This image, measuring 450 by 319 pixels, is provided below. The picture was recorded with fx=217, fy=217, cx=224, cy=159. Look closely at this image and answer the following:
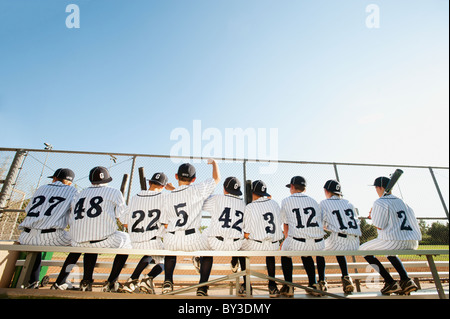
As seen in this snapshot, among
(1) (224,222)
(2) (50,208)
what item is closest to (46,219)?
(2) (50,208)

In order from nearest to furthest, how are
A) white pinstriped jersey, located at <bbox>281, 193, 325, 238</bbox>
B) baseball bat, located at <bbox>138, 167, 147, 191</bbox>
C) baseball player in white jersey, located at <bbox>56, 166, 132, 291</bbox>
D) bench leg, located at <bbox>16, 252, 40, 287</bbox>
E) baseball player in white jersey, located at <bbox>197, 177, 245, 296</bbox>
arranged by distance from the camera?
bench leg, located at <bbox>16, 252, 40, 287</bbox> → baseball player in white jersey, located at <bbox>56, 166, 132, 291</bbox> → baseball player in white jersey, located at <bbox>197, 177, 245, 296</bbox> → white pinstriped jersey, located at <bbox>281, 193, 325, 238</bbox> → baseball bat, located at <bbox>138, 167, 147, 191</bbox>

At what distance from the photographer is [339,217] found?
3484mm

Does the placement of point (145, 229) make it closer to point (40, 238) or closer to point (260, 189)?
point (40, 238)

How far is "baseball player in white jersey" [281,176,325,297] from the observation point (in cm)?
312

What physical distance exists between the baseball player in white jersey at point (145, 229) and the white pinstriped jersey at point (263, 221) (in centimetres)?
128

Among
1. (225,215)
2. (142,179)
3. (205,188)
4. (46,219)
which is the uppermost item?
(142,179)

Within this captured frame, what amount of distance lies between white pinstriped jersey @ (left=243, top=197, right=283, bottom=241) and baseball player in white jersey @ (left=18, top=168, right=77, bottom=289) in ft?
8.60

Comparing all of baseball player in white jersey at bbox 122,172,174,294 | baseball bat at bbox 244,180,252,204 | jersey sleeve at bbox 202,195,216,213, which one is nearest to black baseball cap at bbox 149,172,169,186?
baseball player in white jersey at bbox 122,172,174,294

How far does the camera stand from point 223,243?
2.97 meters

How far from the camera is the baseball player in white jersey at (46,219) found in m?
2.92

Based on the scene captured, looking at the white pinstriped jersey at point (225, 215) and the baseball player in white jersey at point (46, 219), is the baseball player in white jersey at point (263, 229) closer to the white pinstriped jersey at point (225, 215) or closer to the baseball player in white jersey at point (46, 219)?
the white pinstriped jersey at point (225, 215)

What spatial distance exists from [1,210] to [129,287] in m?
3.80

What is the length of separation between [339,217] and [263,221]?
1313 mm

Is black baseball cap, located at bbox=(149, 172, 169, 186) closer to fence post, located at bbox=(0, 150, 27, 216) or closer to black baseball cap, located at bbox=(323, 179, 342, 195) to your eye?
black baseball cap, located at bbox=(323, 179, 342, 195)
